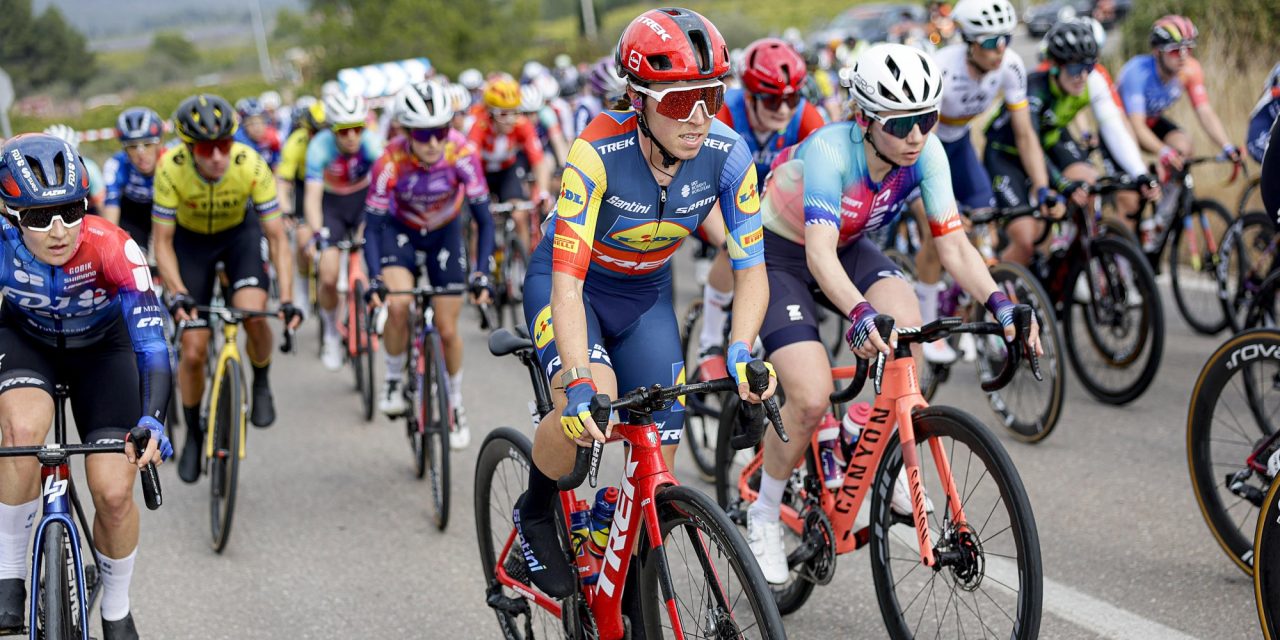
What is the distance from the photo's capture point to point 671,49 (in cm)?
352

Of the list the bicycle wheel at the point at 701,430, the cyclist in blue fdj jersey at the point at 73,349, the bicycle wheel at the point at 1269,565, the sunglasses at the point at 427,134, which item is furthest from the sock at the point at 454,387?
the bicycle wheel at the point at 1269,565

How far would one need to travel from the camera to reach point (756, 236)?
3.82m

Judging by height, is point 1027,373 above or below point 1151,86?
below

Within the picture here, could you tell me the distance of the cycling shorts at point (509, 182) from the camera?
477 inches

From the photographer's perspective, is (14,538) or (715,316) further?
(715,316)

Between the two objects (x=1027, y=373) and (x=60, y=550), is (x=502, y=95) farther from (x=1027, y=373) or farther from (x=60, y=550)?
(x=60, y=550)

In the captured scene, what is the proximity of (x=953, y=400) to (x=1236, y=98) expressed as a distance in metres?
8.60

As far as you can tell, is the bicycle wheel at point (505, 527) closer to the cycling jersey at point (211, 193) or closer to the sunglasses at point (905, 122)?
the sunglasses at point (905, 122)

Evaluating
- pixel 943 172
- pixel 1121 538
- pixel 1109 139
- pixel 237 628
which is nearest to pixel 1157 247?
pixel 1109 139

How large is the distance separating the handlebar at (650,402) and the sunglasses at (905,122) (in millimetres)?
1497

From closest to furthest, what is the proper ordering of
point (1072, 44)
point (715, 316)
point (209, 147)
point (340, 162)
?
point (715, 316) < point (209, 147) < point (1072, 44) < point (340, 162)

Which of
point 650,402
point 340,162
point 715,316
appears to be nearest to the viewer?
point 650,402

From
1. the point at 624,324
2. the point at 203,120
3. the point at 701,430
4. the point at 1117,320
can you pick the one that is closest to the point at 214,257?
the point at 203,120

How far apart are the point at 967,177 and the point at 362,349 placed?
173 inches
